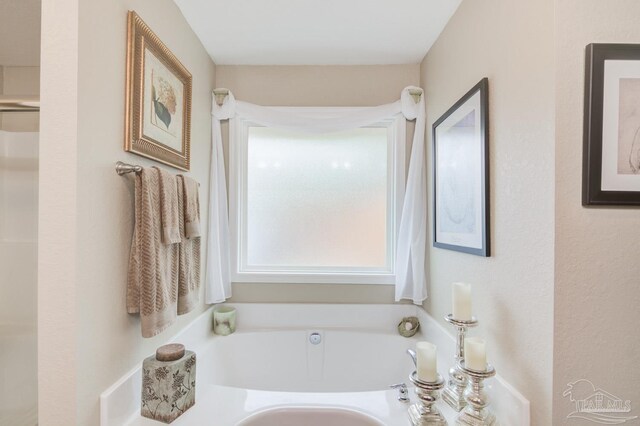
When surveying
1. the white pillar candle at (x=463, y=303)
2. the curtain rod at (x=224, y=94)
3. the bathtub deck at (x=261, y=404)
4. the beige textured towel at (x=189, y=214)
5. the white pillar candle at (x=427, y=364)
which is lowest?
the bathtub deck at (x=261, y=404)

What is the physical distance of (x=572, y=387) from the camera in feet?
2.98

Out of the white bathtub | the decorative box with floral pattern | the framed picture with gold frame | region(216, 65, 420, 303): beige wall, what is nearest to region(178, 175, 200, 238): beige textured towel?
the framed picture with gold frame

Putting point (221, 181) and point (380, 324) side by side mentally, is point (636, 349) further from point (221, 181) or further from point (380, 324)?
point (221, 181)

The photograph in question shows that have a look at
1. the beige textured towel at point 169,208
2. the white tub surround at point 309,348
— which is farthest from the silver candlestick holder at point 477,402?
the beige textured towel at point 169,208

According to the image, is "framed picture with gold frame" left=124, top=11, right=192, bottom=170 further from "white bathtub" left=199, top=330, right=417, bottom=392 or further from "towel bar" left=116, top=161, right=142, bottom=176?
"white bathtub" left=199, top=330, right=417, bottom=392

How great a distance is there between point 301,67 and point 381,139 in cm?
76

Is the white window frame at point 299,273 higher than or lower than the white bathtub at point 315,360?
higher

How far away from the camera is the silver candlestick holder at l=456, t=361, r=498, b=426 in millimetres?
1030

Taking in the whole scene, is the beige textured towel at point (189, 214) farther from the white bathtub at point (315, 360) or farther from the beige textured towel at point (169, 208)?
the white bathtub at point (315, 360)

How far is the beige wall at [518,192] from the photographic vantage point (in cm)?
94

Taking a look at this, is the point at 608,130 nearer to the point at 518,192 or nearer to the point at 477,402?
the point at 518,192

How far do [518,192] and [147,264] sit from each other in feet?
4.49

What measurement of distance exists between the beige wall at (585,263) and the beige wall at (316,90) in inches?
49.4

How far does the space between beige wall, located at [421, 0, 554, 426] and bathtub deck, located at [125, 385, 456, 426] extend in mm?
394
